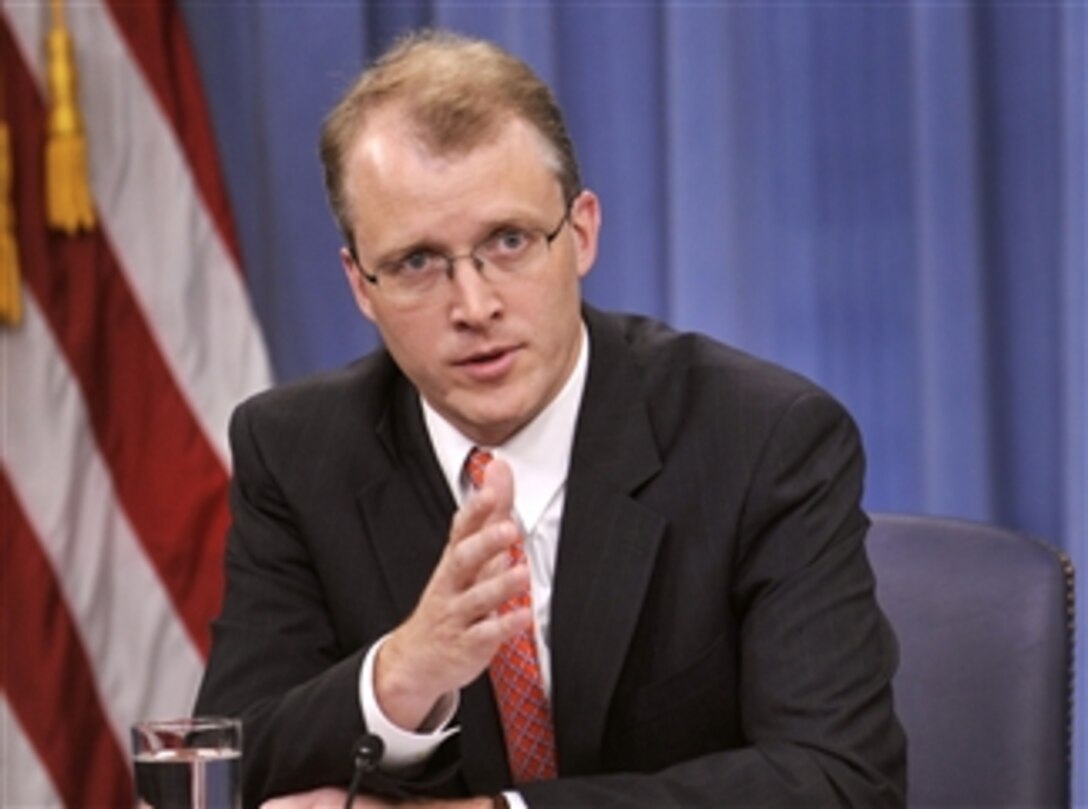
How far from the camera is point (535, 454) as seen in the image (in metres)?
2.52

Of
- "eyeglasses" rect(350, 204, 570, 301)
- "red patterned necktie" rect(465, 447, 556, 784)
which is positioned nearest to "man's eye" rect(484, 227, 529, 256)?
"eyeglasses" rect(350, 204, 570, 301)

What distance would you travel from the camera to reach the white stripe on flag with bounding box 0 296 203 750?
3818mm

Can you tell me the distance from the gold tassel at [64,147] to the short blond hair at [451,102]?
4.70ft

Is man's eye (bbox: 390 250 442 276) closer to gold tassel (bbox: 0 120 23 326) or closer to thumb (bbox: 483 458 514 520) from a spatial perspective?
thumb (bbox: 483 458 514 520)

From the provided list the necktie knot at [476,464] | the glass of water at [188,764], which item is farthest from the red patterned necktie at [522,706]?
the glass of water at [188,764]

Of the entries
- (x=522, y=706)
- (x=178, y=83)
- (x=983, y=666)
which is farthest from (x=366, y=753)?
(x=178, y=83)

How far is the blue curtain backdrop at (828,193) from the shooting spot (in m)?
3.79

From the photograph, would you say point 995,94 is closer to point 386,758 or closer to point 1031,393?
point 1031,393

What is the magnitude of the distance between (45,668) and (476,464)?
1.63 m

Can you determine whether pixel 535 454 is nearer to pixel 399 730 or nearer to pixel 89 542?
pixel 399 730

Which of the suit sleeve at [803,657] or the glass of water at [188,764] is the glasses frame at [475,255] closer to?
the suit sleeve at [803,657]

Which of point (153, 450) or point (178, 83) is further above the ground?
point (178, 83)

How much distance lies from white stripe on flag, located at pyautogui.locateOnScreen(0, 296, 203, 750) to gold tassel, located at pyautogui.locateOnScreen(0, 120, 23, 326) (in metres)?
0.06

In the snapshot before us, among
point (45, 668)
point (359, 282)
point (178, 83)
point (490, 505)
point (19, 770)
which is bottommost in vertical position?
point (19, 770)
